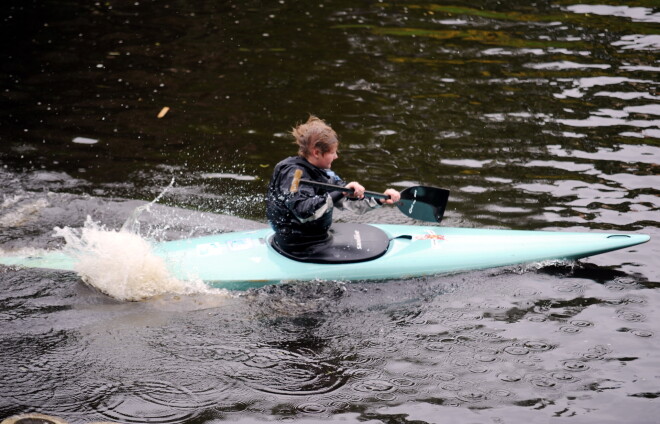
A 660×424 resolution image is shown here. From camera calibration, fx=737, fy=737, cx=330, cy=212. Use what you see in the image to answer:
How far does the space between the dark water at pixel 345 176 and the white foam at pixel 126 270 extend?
0.30 ft

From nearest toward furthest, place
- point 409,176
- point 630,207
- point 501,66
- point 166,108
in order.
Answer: point 630,207, point 409,176, point 166,108, point 501,66

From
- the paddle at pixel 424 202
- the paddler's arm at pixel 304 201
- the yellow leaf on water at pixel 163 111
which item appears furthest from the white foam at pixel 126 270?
the yellow leaf on water at pixel 163 111

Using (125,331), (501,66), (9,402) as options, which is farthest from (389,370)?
(501,66)

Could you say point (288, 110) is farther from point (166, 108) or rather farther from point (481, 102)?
point (481, 102)

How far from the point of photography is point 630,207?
269 inches

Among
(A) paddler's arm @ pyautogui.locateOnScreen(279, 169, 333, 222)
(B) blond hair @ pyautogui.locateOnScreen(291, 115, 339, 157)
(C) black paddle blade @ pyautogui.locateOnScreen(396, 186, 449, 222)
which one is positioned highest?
(B) blond hair @ pyautogui.locateOnScreen(291, 115, 339, 157)

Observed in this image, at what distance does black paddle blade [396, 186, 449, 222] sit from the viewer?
6.10 m

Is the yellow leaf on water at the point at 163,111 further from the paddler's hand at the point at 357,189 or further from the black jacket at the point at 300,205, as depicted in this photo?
the paddler's hand at the point at 357,189

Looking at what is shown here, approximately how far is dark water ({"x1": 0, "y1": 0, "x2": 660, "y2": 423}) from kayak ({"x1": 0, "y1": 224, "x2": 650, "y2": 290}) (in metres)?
0.13

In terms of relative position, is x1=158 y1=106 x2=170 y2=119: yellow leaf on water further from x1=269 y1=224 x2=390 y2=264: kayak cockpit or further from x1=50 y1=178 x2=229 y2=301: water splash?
x1=269 y1=224 x2=390 y2=264: kayak cockpit

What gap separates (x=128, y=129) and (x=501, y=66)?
206 inches

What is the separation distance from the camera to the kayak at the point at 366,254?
5.64 meters

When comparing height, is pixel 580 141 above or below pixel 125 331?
above

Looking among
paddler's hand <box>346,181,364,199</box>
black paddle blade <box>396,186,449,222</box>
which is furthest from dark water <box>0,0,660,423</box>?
paddler's hand <box>346,181,364,199</box>
